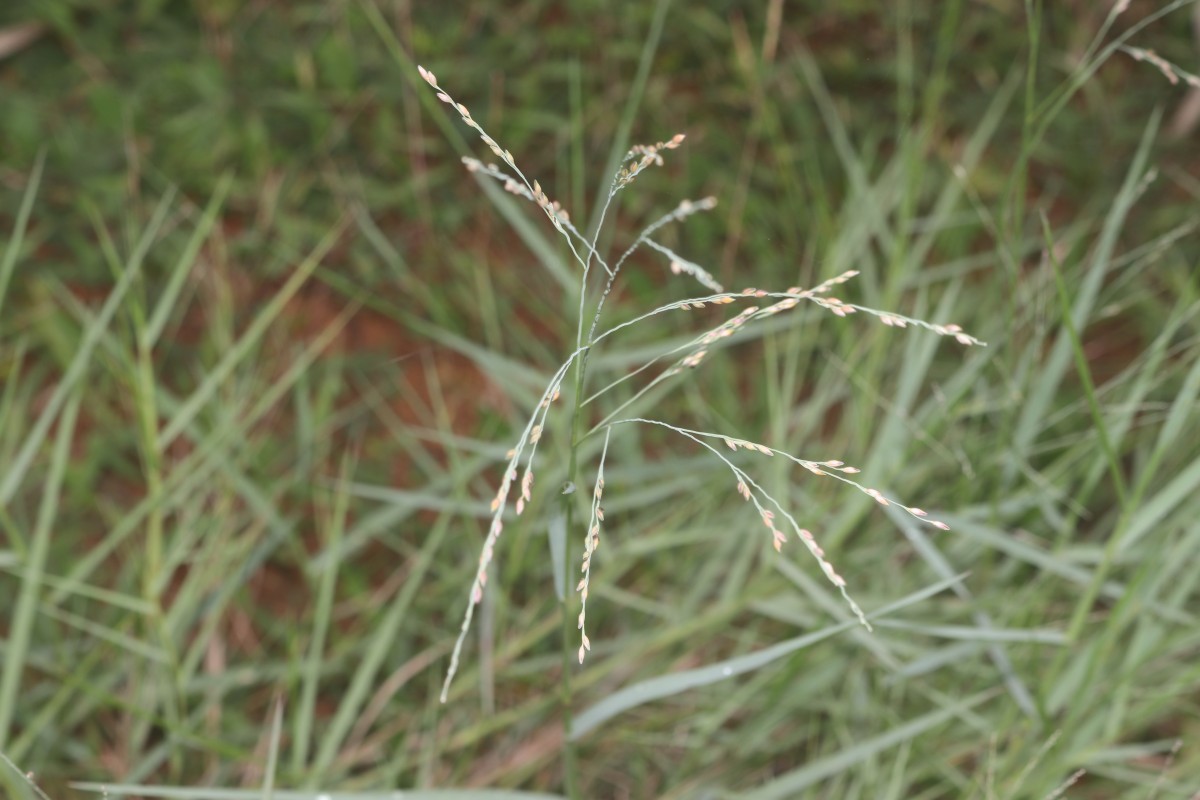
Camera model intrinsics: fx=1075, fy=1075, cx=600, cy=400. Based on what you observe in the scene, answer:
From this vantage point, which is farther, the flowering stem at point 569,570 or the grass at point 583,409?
the grass at point 583,409

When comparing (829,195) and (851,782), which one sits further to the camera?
(829,195)

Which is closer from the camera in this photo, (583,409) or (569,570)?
(569,570)

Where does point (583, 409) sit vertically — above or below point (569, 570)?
below

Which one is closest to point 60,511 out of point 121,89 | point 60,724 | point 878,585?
point 60,724

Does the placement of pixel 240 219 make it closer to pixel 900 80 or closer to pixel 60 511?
pixel 60 511

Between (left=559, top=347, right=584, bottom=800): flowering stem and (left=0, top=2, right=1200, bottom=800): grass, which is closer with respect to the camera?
(left=559, top=347, right=584, bottom=800): flowering stem

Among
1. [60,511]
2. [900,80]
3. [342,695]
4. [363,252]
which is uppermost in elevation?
[900,80]

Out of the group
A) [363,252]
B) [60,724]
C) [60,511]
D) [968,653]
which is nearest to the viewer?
[968,653]

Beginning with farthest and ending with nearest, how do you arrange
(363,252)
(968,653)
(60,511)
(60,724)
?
(363,252)
(60,511)
(60,724)
(968,653)
